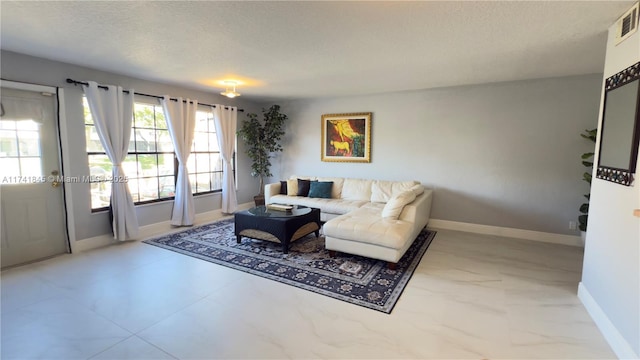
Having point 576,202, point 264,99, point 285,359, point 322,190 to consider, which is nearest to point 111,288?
point 285,359

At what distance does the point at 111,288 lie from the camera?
9.20 feet

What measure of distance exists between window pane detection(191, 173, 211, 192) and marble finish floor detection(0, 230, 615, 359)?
7.21 ft

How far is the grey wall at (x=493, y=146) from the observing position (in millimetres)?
4105

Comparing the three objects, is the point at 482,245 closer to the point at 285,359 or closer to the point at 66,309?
the point at 285,359

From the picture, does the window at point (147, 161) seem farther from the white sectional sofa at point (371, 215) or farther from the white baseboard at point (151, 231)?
the white sectional sofa at point (371, 215)

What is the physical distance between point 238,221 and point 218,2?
2690 millimetres

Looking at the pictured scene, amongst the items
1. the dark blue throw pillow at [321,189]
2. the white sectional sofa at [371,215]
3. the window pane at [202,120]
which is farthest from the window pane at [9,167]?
the dark blue throw pillow at [321,189]

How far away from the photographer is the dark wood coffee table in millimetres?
3697

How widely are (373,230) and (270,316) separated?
144cm

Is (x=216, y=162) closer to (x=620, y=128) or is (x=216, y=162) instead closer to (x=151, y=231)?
(x=151, y=231)

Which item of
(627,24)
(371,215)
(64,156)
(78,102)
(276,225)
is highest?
(627,24)

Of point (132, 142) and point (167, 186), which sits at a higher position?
point (132, 142)

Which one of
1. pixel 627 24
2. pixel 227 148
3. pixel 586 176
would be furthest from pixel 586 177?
pixel 227 148

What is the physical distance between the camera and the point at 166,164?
4891 millimetres
